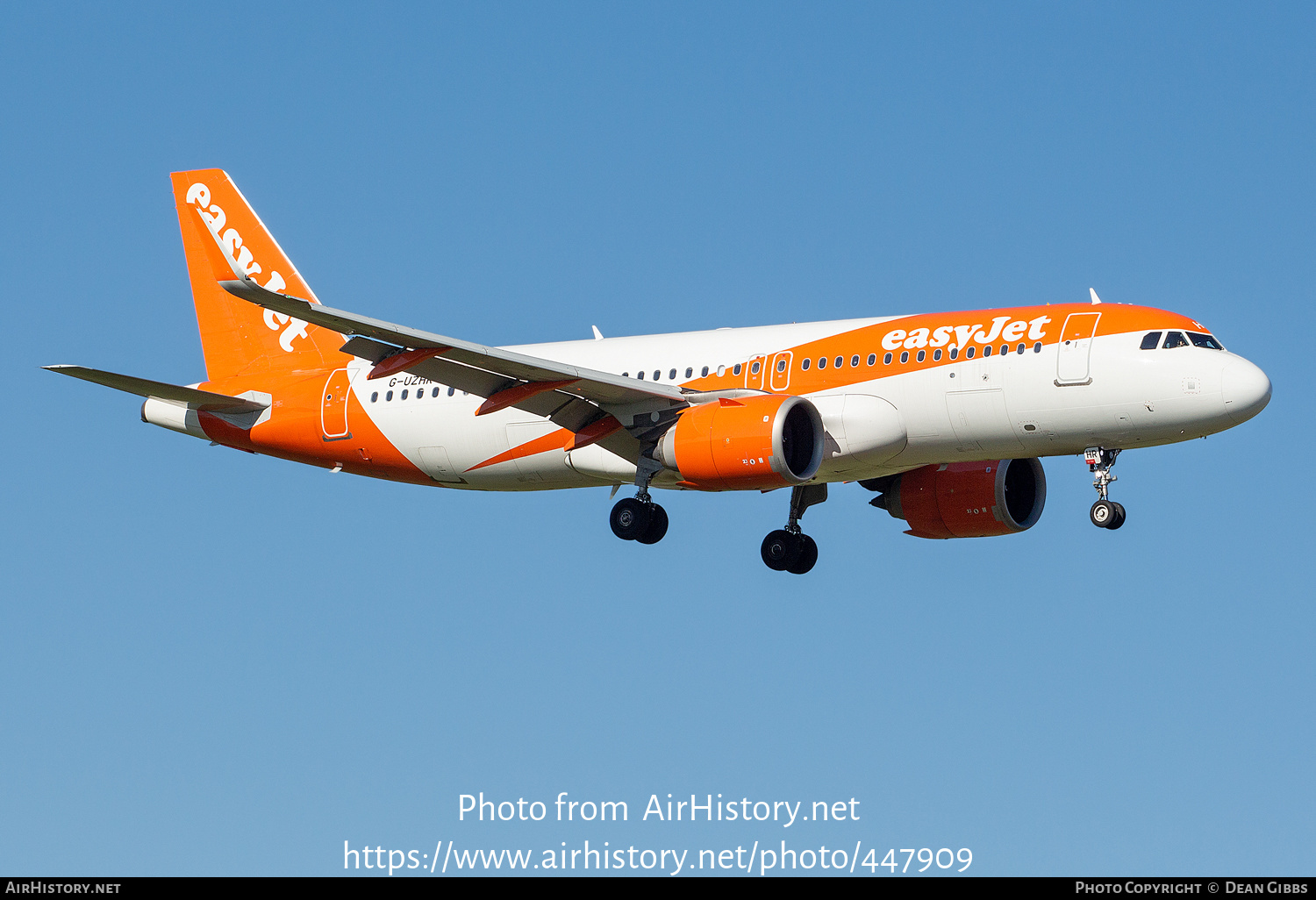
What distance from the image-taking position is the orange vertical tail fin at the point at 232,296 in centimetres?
4678

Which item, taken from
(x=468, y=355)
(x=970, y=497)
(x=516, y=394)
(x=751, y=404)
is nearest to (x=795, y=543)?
(x=970, y=497)

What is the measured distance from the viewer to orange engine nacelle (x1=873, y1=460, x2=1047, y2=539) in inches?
1710

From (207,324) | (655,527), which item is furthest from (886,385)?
(207,324)

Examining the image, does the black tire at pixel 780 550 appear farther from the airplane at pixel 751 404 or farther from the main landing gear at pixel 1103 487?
the main landing gear at pixel 1103 487

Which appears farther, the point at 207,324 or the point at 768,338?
the point at 207,324

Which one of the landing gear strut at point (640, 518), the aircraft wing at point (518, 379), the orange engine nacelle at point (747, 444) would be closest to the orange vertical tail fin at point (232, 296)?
the aircraft wing at point (518, 379)

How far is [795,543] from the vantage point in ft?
145

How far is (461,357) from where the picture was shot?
38.2 meters

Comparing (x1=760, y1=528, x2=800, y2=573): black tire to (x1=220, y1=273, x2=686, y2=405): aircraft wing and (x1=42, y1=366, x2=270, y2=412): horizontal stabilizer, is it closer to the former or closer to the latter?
(x1=220, y1=273, x2=686, y2=405): aircraft wing

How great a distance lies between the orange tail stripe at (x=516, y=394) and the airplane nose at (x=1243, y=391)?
43.2 feet

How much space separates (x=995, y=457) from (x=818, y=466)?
3719 mm

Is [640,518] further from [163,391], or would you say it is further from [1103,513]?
[163,391]

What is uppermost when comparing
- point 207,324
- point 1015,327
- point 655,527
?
point 207,324

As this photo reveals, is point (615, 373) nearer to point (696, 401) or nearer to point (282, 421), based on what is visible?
point (696, 401)
